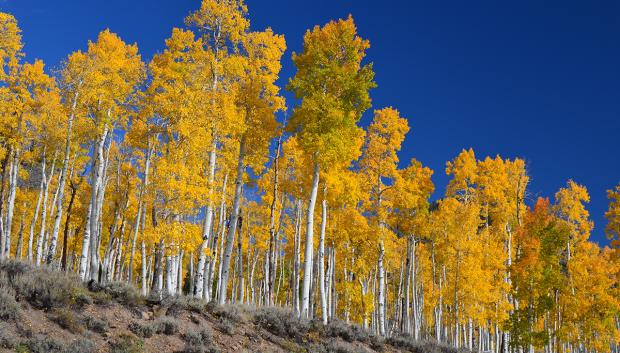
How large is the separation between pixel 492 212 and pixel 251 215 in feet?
58.6

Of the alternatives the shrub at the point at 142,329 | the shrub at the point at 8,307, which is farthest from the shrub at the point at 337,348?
the shrub at the point at 8,307

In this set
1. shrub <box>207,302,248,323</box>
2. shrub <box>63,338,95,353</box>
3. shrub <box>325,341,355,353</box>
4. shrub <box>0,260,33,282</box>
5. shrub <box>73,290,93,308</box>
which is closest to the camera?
shrub <box>63,338,95,353</box>

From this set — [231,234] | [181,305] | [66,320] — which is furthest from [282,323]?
[66,320]

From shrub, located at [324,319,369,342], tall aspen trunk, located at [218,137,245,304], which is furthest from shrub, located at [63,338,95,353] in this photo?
shrub, located at [324,319,369,342]

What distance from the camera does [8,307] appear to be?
10.9 metres

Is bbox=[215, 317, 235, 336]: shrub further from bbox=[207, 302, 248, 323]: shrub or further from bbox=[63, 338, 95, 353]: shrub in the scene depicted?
bbox=[63, 338, 95, 353]: shrub

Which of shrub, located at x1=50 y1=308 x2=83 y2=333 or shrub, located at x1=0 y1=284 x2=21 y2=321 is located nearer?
shrub, located at x1=0 y1=284 x2=21 y2=321

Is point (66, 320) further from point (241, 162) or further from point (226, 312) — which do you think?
point (241, 162)

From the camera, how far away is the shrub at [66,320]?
11.3 meters

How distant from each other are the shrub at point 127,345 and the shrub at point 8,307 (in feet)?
7.59

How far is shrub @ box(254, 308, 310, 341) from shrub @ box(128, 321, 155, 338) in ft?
15.0

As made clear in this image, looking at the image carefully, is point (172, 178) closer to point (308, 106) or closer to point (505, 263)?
point (308, 106)

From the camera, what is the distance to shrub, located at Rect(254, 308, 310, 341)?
643 inches

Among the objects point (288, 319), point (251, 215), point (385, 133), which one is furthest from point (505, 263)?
point (288, 319)
